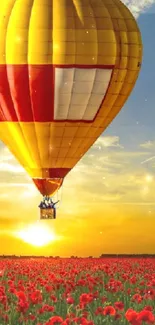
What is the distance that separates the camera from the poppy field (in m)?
7.55

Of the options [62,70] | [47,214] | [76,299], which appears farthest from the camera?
[47,214]

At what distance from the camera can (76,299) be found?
12.2 metres

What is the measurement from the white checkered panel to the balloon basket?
3.26m

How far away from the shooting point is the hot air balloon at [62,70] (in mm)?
23281

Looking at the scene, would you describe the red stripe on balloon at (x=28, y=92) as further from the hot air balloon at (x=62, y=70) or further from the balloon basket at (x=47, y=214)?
the balloon basket at (x=47, y=214)

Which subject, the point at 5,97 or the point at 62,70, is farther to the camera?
the point at 5,97

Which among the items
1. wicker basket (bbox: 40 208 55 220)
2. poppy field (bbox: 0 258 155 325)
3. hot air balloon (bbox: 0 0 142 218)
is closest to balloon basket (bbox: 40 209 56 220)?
wicker basket (bbox: 40 208 55 220)

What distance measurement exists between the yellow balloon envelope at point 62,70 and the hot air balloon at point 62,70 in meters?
0.03

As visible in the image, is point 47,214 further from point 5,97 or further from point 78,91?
point 78,91

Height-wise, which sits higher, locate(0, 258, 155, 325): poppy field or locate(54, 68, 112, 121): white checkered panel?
locate(54, 68, 112, 121): white checkered panel

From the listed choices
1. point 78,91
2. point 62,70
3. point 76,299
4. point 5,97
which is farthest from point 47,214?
point 76,299

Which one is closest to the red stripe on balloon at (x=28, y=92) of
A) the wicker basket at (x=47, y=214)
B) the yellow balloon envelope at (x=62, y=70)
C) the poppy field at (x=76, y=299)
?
the yellow balloon envelope at (x=62, y=70)

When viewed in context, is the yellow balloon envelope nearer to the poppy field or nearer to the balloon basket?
the balloon basket

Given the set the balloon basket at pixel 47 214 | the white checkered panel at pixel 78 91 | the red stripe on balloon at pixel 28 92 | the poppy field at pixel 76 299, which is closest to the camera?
the poppy field at pixel 76 299
